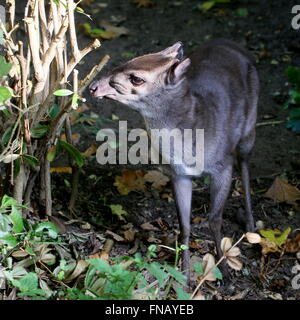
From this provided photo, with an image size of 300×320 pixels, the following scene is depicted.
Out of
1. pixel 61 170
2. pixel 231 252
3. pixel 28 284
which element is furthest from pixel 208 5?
pixel 28 284

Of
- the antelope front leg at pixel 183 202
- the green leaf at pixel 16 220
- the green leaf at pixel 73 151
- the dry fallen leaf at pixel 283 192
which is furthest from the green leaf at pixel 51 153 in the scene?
the dry fallen leaf at pixel 283 192

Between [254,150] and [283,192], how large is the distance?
Answer: 69 cm

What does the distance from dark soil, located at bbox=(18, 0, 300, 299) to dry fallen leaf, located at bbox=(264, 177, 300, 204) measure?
6 cm

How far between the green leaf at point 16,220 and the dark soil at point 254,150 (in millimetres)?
813

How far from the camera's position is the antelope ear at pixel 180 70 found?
372cm

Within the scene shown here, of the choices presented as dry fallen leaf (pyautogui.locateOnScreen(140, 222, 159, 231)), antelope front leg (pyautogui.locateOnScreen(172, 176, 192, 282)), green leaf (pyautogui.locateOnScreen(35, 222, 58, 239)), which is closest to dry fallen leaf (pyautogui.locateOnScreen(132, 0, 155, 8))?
dry fallen leaf (pyautogui.locateOnScreen(140, 222, 159, 231))

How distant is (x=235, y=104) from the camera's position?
442 centimetres

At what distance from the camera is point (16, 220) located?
3.46 metres

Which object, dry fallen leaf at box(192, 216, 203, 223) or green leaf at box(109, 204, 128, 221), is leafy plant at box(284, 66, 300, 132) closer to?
dry fallen leaf at box(192, 216, 203, 223)

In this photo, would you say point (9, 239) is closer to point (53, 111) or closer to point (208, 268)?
point (53, 111)

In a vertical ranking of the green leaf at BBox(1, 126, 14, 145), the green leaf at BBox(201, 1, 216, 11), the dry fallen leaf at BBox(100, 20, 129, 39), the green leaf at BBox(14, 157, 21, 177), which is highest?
the green leaf at BBox(201, 1, 216, 11)

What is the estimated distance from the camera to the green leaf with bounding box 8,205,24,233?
11.3 feet

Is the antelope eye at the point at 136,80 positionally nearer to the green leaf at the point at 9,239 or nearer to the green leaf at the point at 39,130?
the green leaf at the point at 39,130
